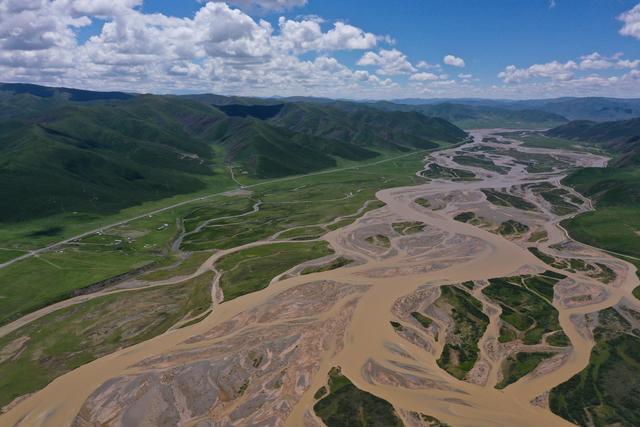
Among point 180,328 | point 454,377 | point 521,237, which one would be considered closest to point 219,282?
A: point 180,328

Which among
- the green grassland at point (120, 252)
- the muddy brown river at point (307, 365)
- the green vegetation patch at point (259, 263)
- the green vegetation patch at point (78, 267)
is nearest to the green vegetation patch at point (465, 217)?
the green grassland at point (120, 252)

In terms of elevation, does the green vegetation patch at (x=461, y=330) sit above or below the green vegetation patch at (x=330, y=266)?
above

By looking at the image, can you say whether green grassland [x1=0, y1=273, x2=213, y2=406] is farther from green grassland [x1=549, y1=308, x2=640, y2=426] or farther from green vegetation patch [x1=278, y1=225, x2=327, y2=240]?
green grassland [x1=549, y1=308, x2=640, y2=426]

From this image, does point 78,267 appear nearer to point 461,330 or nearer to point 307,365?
point 307,365

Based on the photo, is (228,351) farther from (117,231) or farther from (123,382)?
(117,231)

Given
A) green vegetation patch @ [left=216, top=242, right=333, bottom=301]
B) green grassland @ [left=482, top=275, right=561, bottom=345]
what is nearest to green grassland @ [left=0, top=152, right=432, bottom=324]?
green vegetation patch @ [left=216, top=242, right=333, bottom=301]

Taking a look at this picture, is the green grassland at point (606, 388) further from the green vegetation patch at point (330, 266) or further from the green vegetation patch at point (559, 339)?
the green vegetation patch at point (330, 266)

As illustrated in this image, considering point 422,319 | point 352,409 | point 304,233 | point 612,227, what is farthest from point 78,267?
point 612,227
